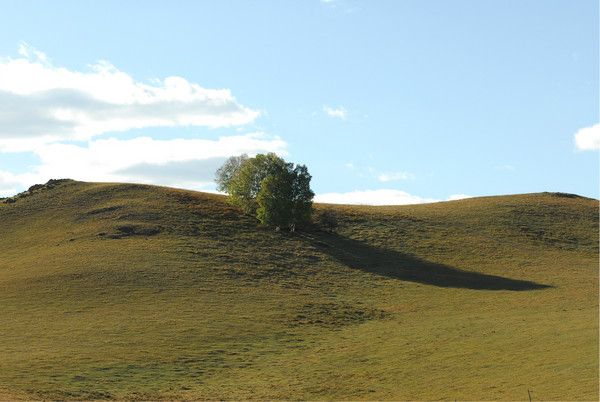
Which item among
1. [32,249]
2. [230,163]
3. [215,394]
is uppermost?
[230,163]

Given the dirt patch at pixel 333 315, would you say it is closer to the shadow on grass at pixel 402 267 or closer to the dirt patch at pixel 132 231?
the shadow on grass at pixel 402 267

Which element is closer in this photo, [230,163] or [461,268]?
[461,268]

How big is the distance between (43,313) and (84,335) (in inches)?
292

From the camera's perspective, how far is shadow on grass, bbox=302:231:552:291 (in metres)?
69.8

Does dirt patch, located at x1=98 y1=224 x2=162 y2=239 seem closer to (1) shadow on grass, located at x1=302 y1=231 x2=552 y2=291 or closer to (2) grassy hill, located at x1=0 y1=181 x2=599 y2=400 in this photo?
(2) grassy hill, located at x1=0 y1=181 x2=599 y2=400

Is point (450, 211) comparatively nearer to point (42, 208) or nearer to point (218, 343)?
point (42, 208)

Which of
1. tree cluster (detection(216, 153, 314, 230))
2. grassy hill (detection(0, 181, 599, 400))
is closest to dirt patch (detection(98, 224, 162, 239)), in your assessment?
grassy hill (detection(0, 181, 599, 400))

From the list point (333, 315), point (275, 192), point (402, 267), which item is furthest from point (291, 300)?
point (275, 192)

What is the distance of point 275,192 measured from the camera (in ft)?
288

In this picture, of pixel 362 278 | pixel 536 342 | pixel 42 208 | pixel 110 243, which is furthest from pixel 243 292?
pixel 42 208

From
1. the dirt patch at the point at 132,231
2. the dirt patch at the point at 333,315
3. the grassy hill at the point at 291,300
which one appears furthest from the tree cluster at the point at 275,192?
the dirt patch at the point at 333,315

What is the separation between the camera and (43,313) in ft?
185

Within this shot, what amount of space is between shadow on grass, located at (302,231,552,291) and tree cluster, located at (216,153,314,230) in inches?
120

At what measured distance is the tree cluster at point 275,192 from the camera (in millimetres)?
87250
